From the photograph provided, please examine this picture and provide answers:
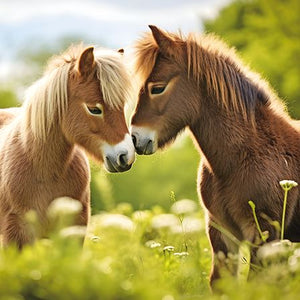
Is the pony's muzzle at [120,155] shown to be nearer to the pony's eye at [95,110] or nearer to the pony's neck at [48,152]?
the pony's eye at [95,110]

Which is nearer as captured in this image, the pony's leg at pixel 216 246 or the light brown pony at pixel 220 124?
the light brown pony at pixel 220 124

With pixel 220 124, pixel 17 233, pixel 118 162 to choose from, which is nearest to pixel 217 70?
pixel 220 124

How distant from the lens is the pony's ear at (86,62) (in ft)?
19.6

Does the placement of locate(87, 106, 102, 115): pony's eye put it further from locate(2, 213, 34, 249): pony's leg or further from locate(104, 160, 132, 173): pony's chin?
locate(2, 213, 34, 249): pony's leg

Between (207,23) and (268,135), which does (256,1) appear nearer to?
(207,23)

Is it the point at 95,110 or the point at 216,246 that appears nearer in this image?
the point at 95,110

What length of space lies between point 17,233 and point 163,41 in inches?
79.7

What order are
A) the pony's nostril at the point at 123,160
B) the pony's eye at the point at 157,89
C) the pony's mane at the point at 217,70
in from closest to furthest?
the pony's nostril at the point at 123,160 → the pony's mane at the point at 217,70 → the pony's eye at the point at 157,89

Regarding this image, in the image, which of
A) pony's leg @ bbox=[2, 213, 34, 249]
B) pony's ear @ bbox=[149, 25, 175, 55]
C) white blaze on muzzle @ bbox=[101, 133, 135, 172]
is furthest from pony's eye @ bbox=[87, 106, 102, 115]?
pony's leg @ bbox=[2, 213, 34, 249]

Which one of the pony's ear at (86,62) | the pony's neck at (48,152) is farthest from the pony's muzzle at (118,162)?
the pony's ear at (86,62)

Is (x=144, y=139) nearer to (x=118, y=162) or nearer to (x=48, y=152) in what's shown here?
(x=118, y=162)

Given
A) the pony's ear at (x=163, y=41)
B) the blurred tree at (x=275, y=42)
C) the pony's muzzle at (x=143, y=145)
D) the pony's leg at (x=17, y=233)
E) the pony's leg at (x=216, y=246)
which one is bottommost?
the blurred tree at (x=275, y=42)

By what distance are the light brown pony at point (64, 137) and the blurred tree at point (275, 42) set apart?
883 inches

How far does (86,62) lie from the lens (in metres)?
6.00
